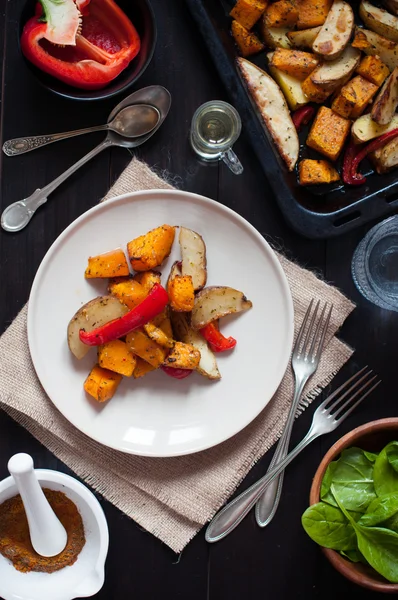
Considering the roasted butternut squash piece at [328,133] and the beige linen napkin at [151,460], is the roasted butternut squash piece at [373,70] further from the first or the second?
the beige linen napkin at [151,460]

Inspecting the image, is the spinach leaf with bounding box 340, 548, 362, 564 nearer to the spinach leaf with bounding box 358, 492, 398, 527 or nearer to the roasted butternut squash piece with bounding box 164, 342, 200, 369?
the spinach leaf with bounding box 358, 492, 398, 527

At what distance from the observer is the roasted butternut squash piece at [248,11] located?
167cm

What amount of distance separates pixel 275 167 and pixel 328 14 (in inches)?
16.6

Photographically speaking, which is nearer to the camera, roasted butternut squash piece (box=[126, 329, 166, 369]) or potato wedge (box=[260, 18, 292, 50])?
roasted butternut squash piece (box=[126, 329, 166, 369])

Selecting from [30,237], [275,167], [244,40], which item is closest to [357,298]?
[275,167]

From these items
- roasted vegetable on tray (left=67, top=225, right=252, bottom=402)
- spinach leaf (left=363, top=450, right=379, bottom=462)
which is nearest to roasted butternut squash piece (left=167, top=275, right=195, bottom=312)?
roasted vegetable on tray (left=67, top=225, right=252, bottom=402)

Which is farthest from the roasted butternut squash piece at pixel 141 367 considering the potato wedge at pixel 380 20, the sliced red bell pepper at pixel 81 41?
the potato wedge at pixel 380 20

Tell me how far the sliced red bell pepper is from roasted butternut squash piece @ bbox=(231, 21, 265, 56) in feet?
0.82

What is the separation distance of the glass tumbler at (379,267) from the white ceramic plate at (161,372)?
0.24m

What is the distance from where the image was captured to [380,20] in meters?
1.68

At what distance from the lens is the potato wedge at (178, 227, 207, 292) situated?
163 centimetres

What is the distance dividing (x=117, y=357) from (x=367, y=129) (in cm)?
83

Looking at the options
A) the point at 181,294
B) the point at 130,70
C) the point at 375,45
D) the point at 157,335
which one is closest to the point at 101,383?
the point at 157,335

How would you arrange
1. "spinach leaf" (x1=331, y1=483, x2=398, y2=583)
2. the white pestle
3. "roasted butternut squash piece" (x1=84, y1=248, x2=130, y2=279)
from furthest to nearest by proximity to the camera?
"roasted butternut squash piece" (x1=84, y1=248, x2=130, y2=279), "spinach leaf" (x1=331, y1=483, x2=398, y2=583), the white pestle
